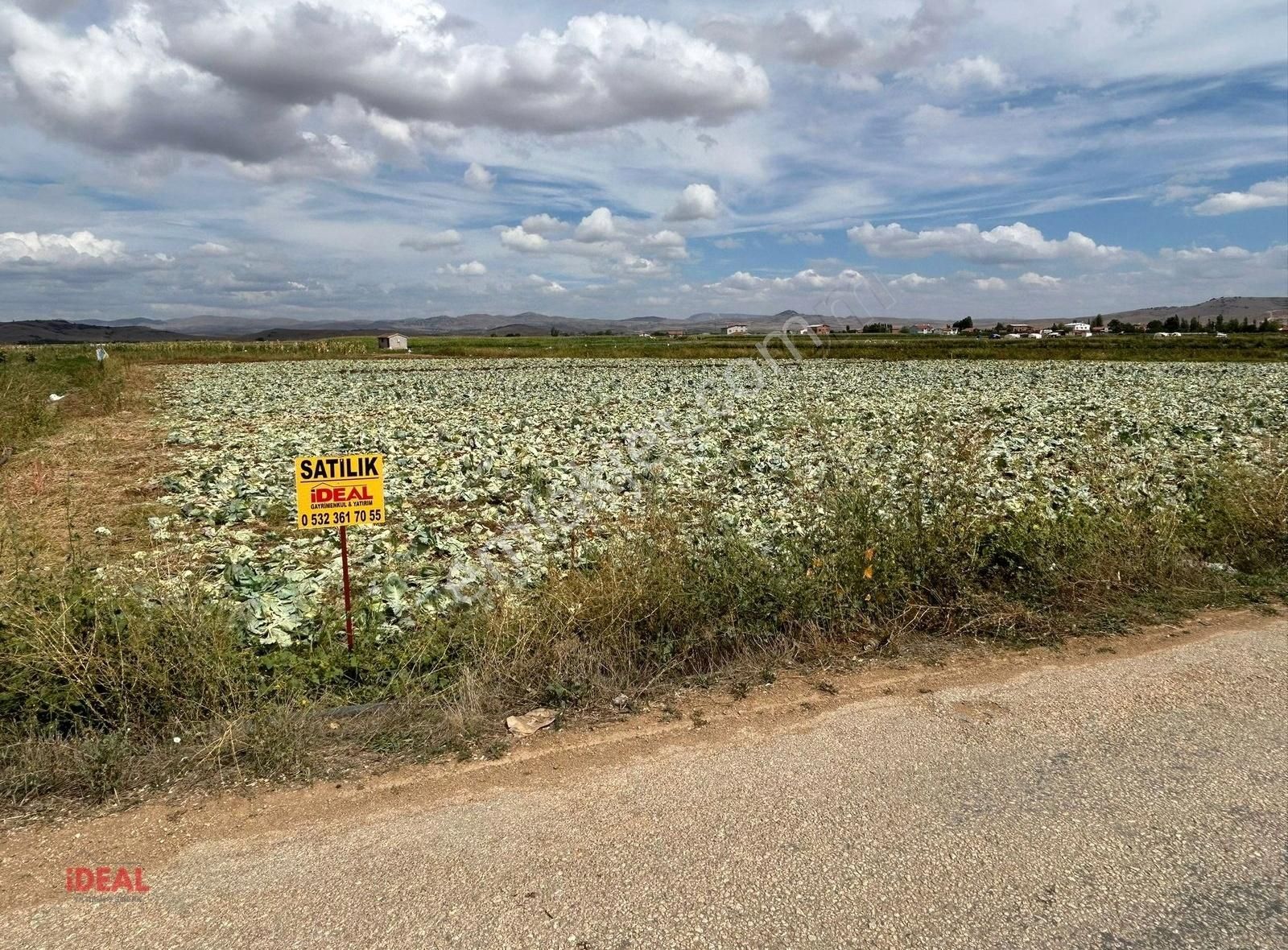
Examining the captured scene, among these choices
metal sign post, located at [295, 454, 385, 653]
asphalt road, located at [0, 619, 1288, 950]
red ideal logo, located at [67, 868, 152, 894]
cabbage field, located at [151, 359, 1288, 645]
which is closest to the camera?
asphalt road, located at [0, 619, 1288, 950]

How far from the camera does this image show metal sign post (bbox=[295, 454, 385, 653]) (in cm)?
550

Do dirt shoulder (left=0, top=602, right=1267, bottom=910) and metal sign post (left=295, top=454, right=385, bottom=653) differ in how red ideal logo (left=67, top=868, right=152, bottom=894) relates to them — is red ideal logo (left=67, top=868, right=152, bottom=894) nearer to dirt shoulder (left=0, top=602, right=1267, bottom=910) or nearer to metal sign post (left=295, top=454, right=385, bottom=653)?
dirt shoulder (left=0, top=602, right=1267, bottom=910)

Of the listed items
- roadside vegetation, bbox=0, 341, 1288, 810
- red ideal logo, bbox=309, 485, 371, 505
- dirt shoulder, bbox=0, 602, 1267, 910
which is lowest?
dirt shoulder, bbox=0, 602, 1267, 910

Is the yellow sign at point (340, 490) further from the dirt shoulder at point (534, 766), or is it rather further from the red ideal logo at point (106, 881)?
the red ideal logo at point (106, 881)

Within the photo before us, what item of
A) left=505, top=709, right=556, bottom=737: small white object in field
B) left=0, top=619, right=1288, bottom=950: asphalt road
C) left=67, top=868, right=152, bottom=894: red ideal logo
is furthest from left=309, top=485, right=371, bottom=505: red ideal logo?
left=67, top=868, right=152, bottom=894: red ideal logo

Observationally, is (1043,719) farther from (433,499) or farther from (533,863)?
(433,499)

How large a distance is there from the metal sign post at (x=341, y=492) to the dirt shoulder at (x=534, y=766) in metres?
1.80

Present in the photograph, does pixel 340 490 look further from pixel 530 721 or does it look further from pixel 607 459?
pixel 607 459

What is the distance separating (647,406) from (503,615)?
18388mm

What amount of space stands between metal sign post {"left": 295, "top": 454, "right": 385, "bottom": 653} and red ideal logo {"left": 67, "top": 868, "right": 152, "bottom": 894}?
87.3 inches

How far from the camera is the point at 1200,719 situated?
14.8 feet

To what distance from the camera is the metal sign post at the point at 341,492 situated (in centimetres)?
550

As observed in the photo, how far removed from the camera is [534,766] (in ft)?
13.6

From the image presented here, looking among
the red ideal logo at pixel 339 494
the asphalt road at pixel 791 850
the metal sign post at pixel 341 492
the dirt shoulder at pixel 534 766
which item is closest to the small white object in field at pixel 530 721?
the dirt shoulder at pixel 534 766
